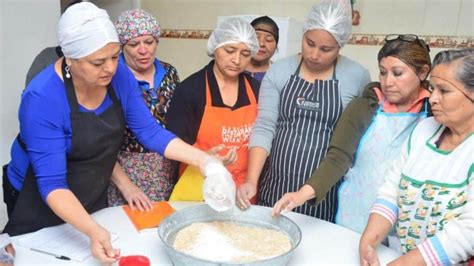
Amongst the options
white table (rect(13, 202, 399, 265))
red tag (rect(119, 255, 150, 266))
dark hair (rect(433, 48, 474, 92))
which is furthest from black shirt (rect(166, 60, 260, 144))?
dark hair (rect(433, 48, 474, 92))

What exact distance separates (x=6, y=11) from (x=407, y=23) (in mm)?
2597

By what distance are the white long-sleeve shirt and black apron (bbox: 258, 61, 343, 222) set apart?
446 millimetres

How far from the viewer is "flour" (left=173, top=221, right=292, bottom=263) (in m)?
1.13

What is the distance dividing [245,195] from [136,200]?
416 mm

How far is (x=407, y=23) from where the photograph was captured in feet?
9.02

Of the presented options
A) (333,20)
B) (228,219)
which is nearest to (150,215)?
(228,219)

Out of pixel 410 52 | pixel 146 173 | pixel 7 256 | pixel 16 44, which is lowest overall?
pixel 146 173

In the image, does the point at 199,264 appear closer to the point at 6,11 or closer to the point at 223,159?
the point at 223,159

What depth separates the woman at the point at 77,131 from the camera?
1177 millimetres

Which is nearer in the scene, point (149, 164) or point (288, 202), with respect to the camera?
point (288, 202)

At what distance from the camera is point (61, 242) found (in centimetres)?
124

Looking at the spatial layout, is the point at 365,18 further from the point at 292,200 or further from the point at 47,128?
the point at 47,128

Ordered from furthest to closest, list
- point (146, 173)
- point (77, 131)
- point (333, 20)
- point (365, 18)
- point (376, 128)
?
point (365, 18)
point (146, 173)
point (333, 20)
point (376, 128)
point (77, 131)

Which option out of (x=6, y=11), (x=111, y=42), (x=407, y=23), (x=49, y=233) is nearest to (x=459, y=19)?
(x=407, y=23)
